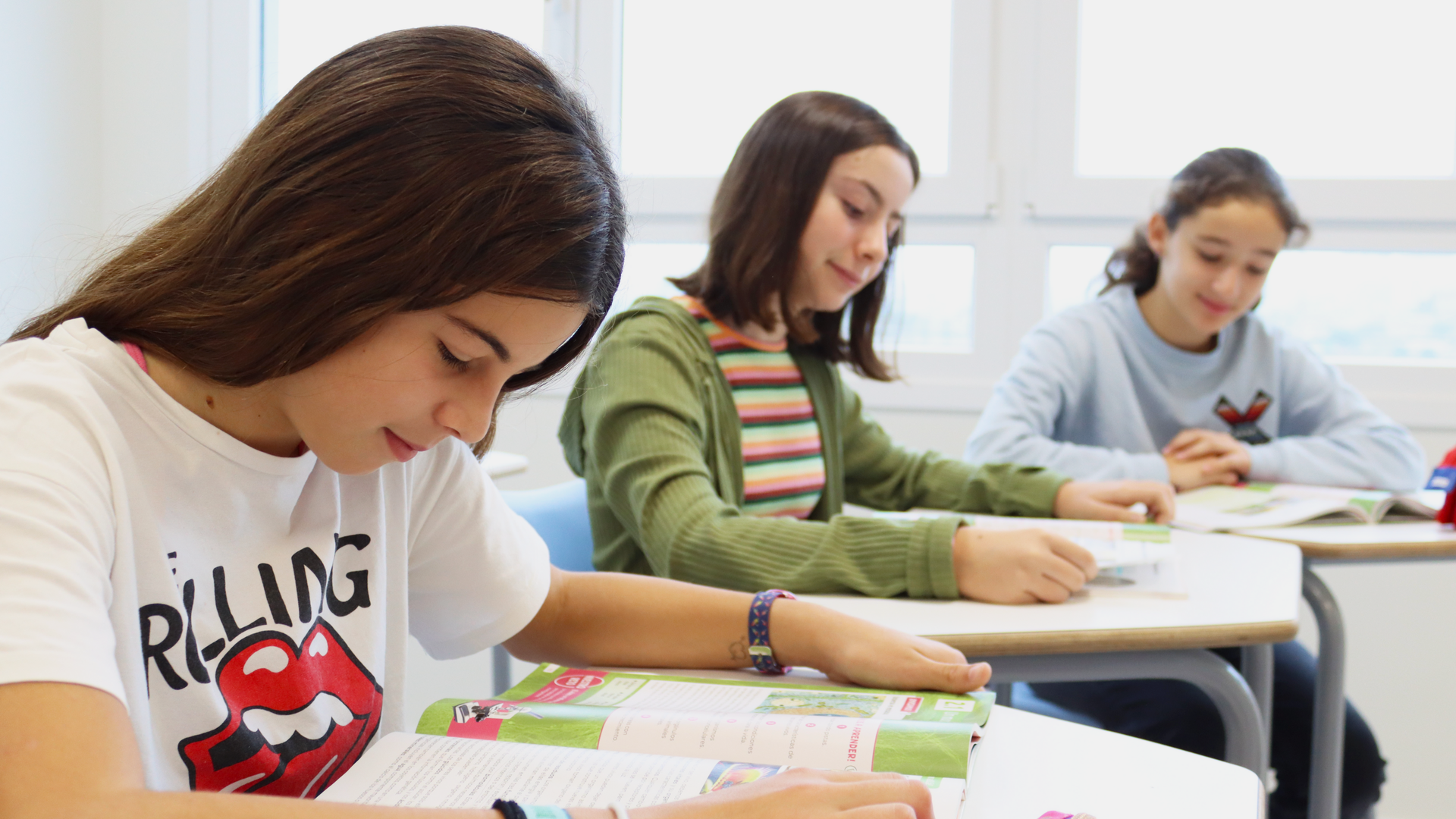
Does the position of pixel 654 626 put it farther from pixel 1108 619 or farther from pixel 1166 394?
pixel 1166 394

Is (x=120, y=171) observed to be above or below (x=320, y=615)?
above

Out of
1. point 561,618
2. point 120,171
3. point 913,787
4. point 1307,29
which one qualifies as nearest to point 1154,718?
point 561,618

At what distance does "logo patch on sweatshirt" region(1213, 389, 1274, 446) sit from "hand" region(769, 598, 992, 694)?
1403mm

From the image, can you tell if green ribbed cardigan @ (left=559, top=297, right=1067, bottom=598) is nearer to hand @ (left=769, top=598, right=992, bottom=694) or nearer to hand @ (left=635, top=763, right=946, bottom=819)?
hand @ (left=769, top=598, right=992, bottom=694)

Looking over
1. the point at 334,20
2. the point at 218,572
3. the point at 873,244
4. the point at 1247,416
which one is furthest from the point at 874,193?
the point at 334,20

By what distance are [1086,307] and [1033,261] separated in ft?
1.68

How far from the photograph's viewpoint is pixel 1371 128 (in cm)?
252

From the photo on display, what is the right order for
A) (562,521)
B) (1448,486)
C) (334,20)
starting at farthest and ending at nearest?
1. (334,20)
2. (1448,486)
3. (562,521)

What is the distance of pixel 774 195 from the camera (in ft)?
5.13

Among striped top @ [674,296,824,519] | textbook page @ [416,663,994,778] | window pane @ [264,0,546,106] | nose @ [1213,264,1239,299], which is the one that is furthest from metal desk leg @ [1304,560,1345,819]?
window pane @ [264,0,546,106]

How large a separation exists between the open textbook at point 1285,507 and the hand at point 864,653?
36.0 inches

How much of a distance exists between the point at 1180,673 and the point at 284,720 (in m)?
0.82

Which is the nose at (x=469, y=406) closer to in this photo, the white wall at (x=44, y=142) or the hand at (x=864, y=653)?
the hand at (x=864, y=653)

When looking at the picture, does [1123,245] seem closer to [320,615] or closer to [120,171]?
[320,615]
